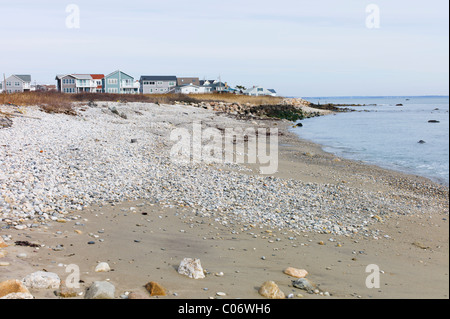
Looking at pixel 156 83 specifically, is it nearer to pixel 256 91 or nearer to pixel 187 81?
pixel 187 81

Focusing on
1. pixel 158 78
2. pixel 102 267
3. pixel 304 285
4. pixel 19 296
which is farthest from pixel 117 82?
pixel 19 296

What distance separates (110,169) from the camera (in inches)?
473

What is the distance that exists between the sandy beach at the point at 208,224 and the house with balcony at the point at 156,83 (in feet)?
281

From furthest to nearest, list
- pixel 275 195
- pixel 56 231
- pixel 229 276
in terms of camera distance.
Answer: pixel 275 195, pixel 56 231, pixel 229 276

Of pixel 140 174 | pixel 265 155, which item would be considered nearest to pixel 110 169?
pixel 140 174

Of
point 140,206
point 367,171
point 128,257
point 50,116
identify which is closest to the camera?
point 128,257

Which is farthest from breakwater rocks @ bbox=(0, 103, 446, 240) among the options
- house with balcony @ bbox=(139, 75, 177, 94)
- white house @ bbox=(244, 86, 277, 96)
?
white house @ bbox=(244, 86, 277, 96)

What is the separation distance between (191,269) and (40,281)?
213 centimetres

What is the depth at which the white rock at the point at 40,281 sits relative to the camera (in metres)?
Result: 4.85

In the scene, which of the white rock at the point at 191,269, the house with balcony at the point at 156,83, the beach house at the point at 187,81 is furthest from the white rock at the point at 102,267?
the beach house at the point at 187,81

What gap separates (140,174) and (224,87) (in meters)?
116

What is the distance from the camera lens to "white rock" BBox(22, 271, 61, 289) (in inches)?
191

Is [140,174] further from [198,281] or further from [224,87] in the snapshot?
[224,87]

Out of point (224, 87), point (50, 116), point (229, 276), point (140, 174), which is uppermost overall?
point (224, 87)
